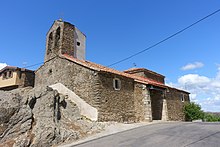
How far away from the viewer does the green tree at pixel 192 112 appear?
861 inches

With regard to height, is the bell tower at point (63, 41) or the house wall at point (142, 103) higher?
the bell tower at point (63, 41)

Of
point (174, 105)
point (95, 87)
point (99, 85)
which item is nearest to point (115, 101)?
point (99, 85)

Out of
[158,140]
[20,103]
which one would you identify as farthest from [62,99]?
[158,140]

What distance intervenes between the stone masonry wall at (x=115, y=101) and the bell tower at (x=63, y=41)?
600cm

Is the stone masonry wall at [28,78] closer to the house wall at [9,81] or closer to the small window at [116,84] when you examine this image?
the house wall at [9,81]

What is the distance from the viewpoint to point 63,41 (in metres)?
17.1

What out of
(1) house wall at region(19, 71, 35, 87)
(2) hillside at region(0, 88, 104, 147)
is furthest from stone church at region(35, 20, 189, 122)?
(1) house wall at region(19, 71, 35, 87)

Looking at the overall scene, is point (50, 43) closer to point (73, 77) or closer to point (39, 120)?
point (73, 77)

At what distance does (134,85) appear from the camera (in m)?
16.1

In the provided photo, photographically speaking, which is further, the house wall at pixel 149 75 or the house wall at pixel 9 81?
the house wall at pixel 149 75

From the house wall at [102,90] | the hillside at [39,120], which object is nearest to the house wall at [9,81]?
the house wall at [102,90]

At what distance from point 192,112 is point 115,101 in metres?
13.4

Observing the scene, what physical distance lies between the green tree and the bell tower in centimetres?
1496

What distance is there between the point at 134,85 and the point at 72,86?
5691mm
